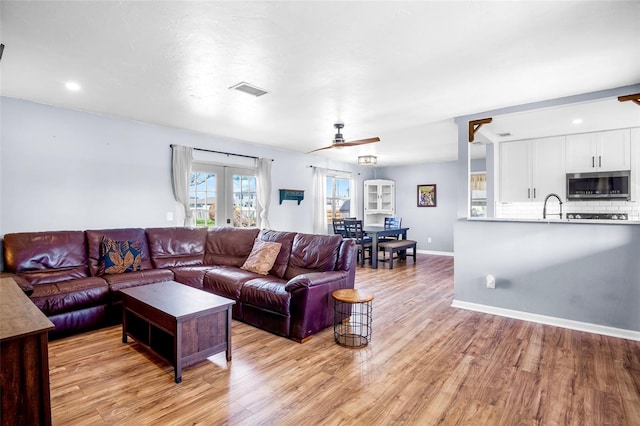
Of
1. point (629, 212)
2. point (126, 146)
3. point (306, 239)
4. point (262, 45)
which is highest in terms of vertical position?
point (262, 45)

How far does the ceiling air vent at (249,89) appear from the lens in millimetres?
3173

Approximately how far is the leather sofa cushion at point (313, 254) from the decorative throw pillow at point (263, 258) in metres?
0.23

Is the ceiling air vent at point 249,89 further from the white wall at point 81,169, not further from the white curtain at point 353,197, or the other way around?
the white curtain at point 353,197

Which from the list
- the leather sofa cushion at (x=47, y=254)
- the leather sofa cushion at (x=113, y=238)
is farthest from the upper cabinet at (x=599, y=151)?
the leather sofa cushion at (x=47, y=254)

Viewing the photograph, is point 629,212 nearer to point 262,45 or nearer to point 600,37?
point 600,37

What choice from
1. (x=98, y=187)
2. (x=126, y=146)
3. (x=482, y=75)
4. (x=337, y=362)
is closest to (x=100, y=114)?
(x=126, y=146)

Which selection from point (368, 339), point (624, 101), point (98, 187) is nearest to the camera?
point (368, 339)

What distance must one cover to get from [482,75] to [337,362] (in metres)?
2.85

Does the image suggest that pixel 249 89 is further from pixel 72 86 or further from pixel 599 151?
pixel 599 151

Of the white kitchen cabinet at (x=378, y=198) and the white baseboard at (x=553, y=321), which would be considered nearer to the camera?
the white baseboard at (x=553, y=321)

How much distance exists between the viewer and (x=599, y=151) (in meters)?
4.93

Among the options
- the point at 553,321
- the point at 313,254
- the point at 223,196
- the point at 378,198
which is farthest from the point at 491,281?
the point at 378,198

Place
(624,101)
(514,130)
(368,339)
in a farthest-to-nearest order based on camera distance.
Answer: (514,130)
(624,101)
(368,339)

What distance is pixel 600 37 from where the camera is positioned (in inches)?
90.7
